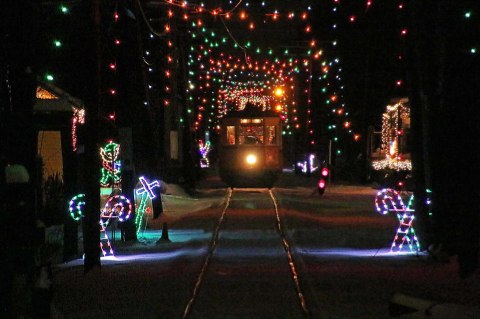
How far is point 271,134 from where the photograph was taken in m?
40.9

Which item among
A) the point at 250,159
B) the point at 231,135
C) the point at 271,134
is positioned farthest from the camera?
the point at 231,135

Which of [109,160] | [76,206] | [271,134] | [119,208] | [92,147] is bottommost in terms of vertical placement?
[119,208]

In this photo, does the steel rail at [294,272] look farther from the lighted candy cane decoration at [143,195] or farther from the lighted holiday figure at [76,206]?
the lighted holiday figure at [76,206]

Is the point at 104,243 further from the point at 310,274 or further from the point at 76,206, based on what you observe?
the point at 310,274

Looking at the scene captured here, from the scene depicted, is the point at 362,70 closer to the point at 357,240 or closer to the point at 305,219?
the point at 305,219

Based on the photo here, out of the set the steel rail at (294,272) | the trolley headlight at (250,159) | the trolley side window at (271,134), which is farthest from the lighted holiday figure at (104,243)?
the trolley side window at (271,134)

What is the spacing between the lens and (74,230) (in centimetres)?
1622

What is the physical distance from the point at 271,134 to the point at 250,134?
1044mm

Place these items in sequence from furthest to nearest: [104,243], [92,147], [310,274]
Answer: [104,243], [92,147], [310,274]

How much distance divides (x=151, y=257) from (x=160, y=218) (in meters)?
10.2

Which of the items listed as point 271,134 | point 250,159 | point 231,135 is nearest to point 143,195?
point 250,159

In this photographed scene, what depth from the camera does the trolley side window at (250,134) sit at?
41.0 metres

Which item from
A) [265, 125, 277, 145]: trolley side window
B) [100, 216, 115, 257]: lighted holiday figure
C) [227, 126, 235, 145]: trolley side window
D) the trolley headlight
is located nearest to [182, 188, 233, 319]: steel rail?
[100, 216, 115, 257]: lighted holiday figure

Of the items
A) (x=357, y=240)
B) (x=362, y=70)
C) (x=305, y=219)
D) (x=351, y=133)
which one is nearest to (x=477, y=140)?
(x=357, y=240)
